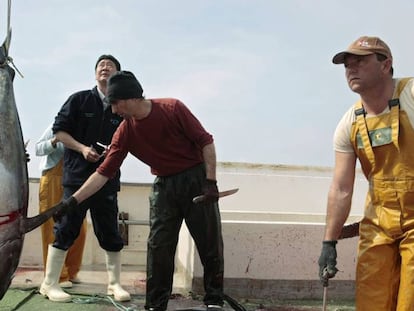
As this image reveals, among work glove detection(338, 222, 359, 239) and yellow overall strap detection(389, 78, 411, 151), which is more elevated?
yellow overall strap detection(389, 78, 411, 151)

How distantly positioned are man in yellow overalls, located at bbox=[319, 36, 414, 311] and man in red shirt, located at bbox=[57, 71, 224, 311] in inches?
39.8

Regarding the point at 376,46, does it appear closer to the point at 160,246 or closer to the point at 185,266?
the point at 160,246

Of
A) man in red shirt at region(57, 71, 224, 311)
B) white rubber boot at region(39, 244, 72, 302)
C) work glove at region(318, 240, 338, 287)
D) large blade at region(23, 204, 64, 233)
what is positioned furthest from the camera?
white rubber boot at region(39, 244, 72, 302)

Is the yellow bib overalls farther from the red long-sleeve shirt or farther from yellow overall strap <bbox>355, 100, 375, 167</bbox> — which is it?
the red long-sleeve shirt

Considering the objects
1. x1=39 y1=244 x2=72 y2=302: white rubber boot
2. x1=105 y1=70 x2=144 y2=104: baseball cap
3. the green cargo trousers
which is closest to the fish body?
x1=105 y1=70 x2=144 y2=104: baseball cap

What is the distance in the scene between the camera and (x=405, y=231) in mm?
2934

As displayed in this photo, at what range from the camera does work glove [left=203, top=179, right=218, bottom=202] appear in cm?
377

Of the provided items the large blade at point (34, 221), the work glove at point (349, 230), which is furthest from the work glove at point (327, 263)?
the large blade at point (34, 221)

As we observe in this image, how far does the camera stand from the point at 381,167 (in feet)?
9.84

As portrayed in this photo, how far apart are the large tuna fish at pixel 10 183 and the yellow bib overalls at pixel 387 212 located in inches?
75.5

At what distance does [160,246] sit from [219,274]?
501 millimetres

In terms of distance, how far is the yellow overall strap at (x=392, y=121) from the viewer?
2891 millimetres

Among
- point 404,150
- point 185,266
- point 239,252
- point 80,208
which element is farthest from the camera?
point 185,266

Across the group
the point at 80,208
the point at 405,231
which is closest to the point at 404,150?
the point at 405,231
